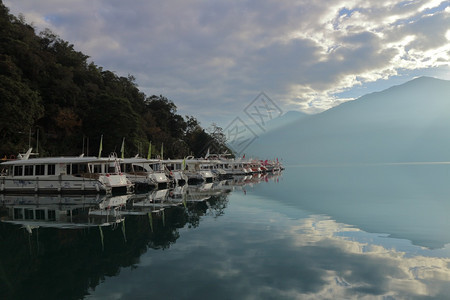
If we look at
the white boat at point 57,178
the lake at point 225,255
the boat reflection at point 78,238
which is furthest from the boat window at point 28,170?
the lake at point 225,255

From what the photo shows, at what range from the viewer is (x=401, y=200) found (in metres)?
27.6

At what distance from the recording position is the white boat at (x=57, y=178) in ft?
97.1

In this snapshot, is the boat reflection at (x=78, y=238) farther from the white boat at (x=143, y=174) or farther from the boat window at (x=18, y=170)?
the white boat at (x=143, y=174)

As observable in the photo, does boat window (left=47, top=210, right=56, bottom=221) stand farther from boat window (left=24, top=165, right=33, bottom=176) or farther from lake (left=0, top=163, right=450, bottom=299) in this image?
boat window (left=24, top=165, right=33, bottom=176)

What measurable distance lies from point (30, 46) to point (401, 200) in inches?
2121

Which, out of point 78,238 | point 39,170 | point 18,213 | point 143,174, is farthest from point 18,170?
point 78,238

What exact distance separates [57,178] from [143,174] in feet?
36.0

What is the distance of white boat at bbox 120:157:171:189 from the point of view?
37281 millimetres

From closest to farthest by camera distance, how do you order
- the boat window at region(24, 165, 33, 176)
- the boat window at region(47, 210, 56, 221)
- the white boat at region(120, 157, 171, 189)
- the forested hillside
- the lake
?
the lake → the boat window at region(47, 210, 56, 221) → the boat window at region(24, 165, 33, 176) → the white boat at region(120, 157, 171, 189) → the forested hillside

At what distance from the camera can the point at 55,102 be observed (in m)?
56.5

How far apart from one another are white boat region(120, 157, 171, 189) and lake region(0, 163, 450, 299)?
15.8m

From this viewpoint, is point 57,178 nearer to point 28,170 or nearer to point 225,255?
point 28,170

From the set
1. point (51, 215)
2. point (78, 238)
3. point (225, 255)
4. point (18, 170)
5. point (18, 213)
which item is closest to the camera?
point (225, 255)

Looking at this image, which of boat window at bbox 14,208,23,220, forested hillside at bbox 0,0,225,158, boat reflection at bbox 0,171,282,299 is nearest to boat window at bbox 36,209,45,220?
boat reflection at bbox 0,171,282,299
